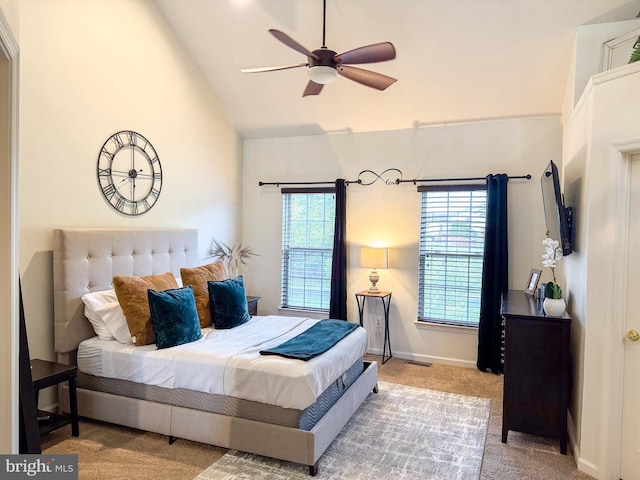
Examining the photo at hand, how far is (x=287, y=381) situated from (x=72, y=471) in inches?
49.6

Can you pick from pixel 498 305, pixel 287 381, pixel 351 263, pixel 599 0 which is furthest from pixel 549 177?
pixel 351 263

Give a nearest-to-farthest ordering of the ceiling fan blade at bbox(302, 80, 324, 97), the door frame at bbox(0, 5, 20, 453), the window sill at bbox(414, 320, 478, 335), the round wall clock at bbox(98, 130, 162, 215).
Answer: the door frame at bbox(0, 5, 20, 453), the ceiling fan blade at bbox(302, 80, 324, 97), the round wall clock at bbox(98, 130, 162, 215), the window sill at bbox(414, 320, 478, 335)

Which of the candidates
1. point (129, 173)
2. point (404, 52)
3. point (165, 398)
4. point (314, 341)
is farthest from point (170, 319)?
point (404, 52)

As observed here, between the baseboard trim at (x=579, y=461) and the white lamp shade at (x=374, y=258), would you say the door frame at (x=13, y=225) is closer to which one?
the baseboard trim at (x=579, y=461)

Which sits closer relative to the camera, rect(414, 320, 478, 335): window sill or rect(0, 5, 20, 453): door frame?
rect(0, 5, 20, 453): door frame

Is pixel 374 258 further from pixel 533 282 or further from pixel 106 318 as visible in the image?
pixel 106 318

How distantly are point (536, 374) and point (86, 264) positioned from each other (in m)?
3.54

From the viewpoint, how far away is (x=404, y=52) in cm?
413

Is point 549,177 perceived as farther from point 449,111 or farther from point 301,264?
point 301,264

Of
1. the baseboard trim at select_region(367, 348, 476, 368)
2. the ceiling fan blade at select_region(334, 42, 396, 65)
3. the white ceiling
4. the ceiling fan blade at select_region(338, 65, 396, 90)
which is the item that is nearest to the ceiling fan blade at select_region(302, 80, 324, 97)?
the ceiling fan blade at select_region(338, 65, 396, 90)

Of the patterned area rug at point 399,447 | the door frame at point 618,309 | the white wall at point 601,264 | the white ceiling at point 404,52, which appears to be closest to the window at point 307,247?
the white ceiling at point 404,52

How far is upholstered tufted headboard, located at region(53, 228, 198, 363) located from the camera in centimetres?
327

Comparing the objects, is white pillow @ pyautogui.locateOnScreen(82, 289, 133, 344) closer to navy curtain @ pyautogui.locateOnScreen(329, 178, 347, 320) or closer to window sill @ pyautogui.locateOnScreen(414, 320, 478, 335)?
navy curtain @ pyautogui.locateOnScreen(329, 178, 347, 320)

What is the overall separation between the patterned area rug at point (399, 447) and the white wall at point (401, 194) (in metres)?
1.35
